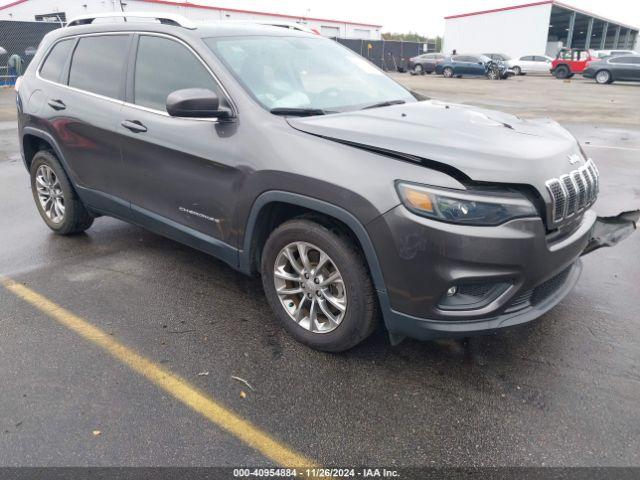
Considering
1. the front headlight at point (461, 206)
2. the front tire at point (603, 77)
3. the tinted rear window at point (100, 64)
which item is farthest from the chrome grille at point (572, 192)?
the front tire at point (603, 77)

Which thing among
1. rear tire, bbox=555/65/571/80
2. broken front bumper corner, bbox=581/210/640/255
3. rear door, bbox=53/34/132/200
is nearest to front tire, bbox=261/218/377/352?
broken front bumper corner, bbox=581/210/640/255

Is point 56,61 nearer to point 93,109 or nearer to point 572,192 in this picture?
point 93,109

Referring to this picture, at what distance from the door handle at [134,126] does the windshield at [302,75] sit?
0.75m

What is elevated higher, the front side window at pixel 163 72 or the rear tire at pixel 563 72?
the front side window at pixel 163 72

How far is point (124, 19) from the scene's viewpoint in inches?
165

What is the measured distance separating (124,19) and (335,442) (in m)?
3.58

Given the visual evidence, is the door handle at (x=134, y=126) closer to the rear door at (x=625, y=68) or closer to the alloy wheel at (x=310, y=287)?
the alloy wheel at (x=310, y=287)

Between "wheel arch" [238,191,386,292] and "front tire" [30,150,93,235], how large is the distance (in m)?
2.19

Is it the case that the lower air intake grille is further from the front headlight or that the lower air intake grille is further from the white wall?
the white wall

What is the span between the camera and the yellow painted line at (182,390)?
7.82 feet

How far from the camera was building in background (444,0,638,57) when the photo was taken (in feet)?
158

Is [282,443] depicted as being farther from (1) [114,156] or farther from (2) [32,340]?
(1) [114,156]

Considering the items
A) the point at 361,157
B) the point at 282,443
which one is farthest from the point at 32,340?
the point at 361,157

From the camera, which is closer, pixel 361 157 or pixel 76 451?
pixel 76 451
